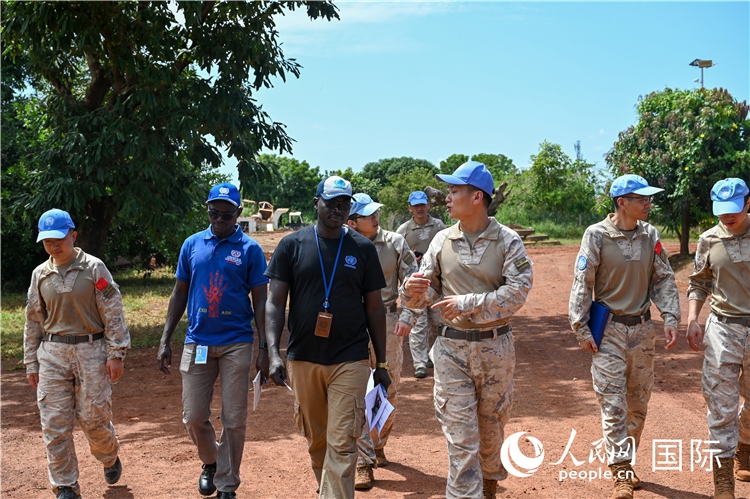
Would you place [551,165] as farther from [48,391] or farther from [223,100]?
[48,391]

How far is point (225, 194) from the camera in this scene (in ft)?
18.7

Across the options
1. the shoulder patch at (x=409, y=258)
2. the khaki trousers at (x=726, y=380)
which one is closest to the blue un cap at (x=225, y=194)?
the shoulder patch at (x=409, y=258)

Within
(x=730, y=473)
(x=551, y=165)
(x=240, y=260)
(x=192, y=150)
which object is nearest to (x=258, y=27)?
(x=192, y=150)

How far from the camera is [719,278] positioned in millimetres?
6012

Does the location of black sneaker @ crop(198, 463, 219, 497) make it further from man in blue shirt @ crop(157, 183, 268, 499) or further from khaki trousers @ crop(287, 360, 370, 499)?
khaki trousers @ crop(287, 360, 370, 499)

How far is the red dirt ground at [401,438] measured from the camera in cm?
600

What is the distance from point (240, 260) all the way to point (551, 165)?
137 ft

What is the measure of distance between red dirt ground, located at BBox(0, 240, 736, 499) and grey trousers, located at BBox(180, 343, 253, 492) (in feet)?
1.48

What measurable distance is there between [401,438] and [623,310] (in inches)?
106

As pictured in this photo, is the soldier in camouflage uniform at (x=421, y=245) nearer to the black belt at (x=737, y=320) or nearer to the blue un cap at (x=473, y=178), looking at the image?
the black belt at (x=737, y=320)

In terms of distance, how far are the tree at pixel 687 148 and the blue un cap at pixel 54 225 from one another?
18.3 m

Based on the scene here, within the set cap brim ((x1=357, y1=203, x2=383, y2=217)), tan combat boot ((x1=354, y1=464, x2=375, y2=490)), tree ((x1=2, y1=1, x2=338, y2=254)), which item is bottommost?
tan combat boot ((x1=354, y1=464, x2=375, y2=490))

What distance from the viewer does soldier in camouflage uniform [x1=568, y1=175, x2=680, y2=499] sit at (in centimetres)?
576

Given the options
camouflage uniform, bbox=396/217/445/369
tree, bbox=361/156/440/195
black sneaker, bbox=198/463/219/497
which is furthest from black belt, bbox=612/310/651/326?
tree, bbox=361/156/440/195
